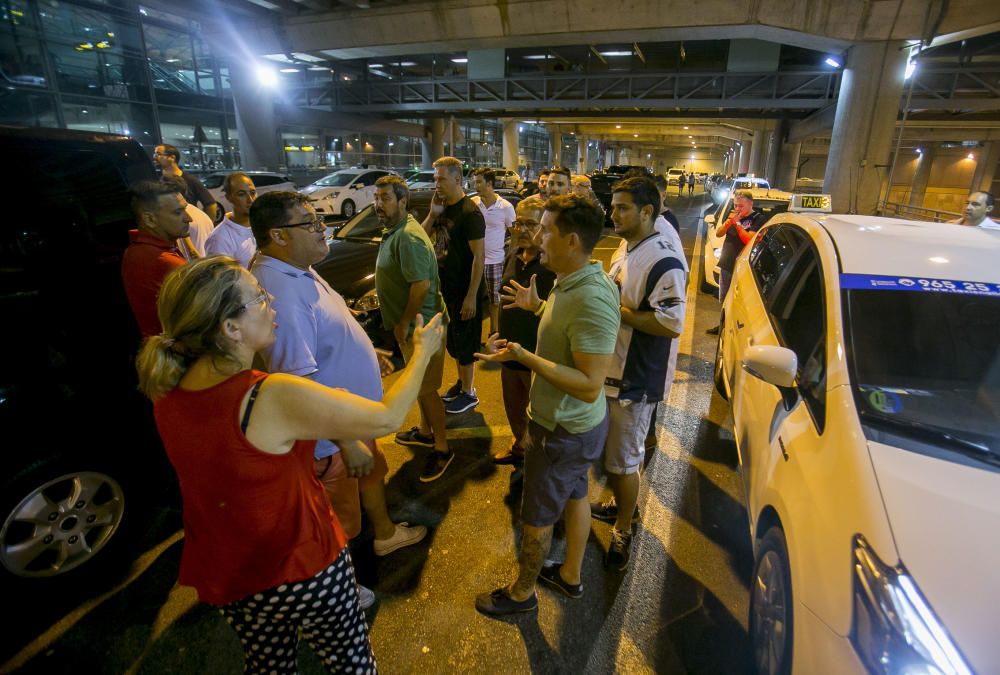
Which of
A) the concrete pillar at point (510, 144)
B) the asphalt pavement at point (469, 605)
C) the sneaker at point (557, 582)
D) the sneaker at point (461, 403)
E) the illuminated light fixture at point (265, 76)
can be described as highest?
the illuminated light fixture at point (265, 76)

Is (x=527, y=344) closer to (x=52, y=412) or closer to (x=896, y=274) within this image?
(x=896, y=274)

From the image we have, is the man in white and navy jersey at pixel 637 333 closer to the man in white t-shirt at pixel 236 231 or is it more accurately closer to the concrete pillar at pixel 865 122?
the man in white t-shirt at pixel 236 231

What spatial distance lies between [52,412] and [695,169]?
295ft

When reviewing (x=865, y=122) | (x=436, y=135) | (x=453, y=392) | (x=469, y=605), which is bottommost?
(x=469, y=605)

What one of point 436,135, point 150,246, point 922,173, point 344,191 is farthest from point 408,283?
point 922,173

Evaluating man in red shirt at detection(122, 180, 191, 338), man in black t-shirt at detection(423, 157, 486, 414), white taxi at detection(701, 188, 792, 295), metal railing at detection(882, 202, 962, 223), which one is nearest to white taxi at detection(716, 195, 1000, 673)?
man in black t-shirt at detection(423, 157, 486, 414)

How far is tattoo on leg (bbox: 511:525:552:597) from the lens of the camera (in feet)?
7.11

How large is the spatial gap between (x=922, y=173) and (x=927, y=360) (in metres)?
44.2

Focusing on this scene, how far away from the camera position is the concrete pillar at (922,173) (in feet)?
112

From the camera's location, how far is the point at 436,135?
101 ft

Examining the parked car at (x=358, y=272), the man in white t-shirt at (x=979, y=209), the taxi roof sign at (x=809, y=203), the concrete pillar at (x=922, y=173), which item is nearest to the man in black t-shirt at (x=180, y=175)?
the parked car at (x=358, y=272)

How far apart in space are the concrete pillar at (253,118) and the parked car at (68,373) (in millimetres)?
18624

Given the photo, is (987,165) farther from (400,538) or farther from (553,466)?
(400,538)

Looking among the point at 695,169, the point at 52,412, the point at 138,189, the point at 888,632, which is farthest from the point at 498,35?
the point at 695,169
